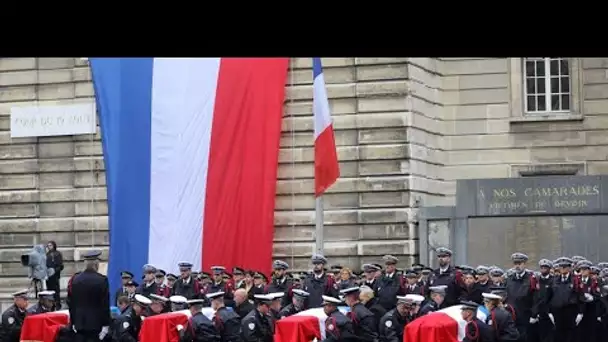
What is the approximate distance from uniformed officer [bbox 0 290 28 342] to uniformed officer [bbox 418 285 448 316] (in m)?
6.55

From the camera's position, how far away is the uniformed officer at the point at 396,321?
1973 centimetres

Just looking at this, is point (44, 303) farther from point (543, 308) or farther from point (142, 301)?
point (543, 308)

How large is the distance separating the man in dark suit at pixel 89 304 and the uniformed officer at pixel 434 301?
4.47 metres

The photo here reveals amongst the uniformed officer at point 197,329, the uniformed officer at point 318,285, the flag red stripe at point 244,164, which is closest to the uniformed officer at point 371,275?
the uniformed officer at point 318,285

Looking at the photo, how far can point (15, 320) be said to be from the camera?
22.6 metres

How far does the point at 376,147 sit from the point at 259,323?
10021 millimetres

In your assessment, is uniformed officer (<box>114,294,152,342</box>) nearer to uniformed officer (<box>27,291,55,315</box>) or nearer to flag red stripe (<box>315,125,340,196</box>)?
uniformed officer (<box>27,291,55,315</box>)

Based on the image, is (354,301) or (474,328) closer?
(474,328)

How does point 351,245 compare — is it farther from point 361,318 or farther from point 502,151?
point 361,318

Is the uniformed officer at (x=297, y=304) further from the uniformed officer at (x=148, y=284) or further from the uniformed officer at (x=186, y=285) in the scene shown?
the uniformed officer at (x=148, y=284)

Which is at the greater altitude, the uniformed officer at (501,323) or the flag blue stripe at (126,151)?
the flag blue stripe at (126,151)

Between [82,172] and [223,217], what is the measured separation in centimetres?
501

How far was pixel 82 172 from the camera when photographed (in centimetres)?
3216

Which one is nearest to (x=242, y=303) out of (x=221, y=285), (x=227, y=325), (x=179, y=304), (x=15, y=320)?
(x=179, y=304)
